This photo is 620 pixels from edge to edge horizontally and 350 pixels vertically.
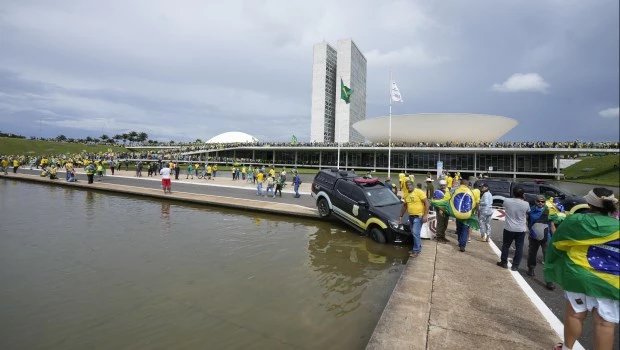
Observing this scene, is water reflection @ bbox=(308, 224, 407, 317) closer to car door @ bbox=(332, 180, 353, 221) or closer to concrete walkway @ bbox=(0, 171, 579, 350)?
car door @ bbox=(332, 180, 353, 221)

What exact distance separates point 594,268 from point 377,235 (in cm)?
625

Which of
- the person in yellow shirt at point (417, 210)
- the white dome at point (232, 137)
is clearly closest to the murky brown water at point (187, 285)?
the person in yellow shirt at point (417, 210)

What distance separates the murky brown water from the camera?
13.8 feet

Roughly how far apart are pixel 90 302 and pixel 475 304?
6072mm

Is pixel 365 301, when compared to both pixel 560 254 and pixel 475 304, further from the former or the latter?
pixel 560 254

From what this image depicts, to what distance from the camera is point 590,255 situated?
10.4 ft

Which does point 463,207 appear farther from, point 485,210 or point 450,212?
point 485,210

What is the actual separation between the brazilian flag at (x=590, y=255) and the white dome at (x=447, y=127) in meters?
67.1

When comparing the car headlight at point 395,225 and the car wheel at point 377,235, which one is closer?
the car headlight at point 395,225

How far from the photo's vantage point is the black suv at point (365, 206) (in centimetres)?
898

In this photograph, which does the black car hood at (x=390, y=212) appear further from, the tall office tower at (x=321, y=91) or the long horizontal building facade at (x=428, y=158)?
the tall office tower at (x=321, y=91)

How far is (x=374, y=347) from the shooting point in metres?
3.52

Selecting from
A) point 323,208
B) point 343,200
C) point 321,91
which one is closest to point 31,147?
point 321,91

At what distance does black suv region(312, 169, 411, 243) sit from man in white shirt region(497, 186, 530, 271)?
8.47ft
